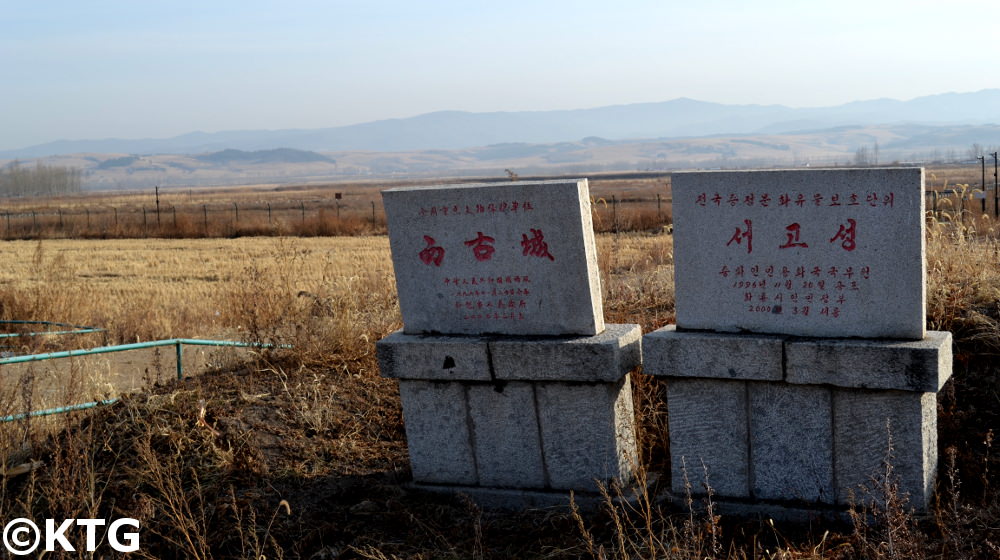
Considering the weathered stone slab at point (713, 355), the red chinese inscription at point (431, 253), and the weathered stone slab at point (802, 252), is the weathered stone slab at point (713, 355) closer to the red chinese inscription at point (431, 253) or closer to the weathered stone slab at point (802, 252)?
the weathered stone slab at point (802, 252)

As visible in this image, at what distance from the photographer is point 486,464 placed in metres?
5.75

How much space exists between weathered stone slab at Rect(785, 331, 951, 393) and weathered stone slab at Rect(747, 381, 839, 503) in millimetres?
142

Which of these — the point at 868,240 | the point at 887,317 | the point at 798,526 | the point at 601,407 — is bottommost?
the point at 798,526

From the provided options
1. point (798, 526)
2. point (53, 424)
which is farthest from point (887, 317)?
point (53, 424)

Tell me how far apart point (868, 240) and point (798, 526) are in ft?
5.01

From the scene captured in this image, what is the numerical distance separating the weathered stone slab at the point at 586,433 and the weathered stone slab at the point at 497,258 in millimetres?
362

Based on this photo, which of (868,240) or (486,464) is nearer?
(868,240)

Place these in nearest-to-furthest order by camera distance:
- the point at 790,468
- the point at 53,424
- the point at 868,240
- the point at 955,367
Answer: the point at 868,240, the point at 790,468, the point at 955,367, the point at 53,424

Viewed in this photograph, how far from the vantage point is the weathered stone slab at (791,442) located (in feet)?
16.3

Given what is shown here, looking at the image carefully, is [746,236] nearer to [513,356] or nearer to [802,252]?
[802,252]

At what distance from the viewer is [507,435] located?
5660 mm

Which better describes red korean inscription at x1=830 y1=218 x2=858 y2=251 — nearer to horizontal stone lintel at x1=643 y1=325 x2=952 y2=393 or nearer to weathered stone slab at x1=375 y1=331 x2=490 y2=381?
horizontal stone lintel at x1=643 y1=325 x2=952 y2=393

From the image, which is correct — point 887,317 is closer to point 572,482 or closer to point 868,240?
point 868,240

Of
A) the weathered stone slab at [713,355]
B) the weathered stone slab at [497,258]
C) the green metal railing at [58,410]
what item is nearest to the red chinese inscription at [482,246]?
the weathered stone slab at [497,258]
